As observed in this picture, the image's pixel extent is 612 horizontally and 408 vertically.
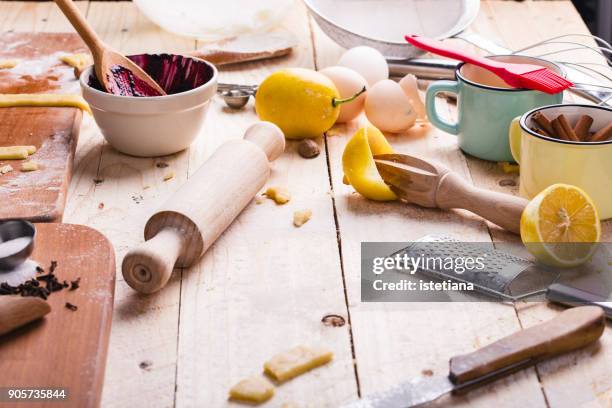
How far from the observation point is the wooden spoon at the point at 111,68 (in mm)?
1305

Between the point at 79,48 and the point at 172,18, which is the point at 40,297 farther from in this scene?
the point at 172,18

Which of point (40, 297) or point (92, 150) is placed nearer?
point (40, 297)

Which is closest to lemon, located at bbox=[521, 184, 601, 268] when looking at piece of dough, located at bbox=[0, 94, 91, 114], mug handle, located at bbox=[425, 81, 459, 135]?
mug handle, located at bbox=[425, 81, 459, 135]

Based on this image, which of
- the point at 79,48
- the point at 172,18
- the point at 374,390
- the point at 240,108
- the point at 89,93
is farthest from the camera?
the point at 172,18

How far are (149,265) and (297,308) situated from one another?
0.55 ft

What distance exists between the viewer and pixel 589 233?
3.30 feet

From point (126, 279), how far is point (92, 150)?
0.47 meters

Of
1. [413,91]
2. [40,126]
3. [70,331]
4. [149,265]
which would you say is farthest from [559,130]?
[40,126]

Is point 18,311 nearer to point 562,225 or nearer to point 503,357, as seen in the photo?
point 503,357

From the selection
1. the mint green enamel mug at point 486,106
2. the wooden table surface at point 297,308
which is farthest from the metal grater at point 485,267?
the mint green enamel mug at point 486,106

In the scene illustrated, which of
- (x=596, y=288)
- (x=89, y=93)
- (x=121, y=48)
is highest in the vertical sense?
(x=596, y=288)

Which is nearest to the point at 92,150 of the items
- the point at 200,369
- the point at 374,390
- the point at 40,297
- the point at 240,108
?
the point at 240,108

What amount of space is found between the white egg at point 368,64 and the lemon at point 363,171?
34cm

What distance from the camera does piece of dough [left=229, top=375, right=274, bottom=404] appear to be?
2.64 ft
